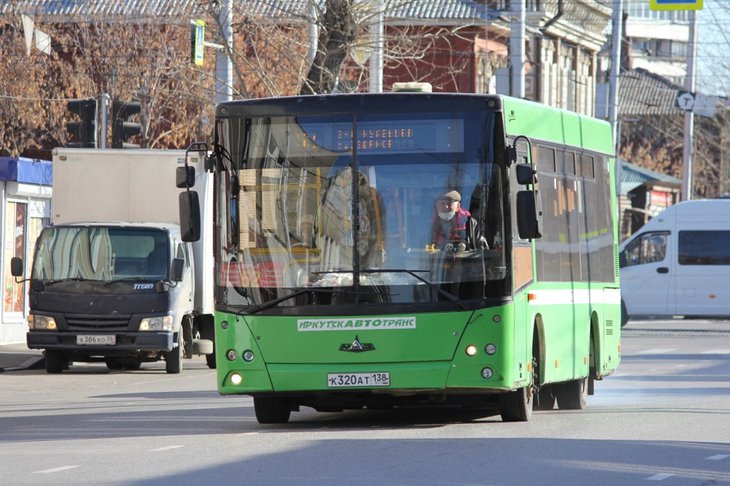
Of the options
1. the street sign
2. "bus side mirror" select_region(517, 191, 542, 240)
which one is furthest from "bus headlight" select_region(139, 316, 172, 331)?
the street sign

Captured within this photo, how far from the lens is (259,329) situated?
14.5 m

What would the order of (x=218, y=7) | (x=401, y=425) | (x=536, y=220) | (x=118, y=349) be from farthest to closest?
(x=218, y=7)
(x=118, y=349)
(x=401, y=425)
(x=536, y=220)

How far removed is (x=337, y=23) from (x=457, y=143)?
47.3 feet

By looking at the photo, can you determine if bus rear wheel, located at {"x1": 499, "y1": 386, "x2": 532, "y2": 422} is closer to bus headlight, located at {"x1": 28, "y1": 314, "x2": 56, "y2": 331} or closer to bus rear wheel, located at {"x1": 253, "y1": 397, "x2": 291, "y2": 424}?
bus rear wheel, located at {"x1": 253, "y1": 397, "x2": 291, "y2": 424}

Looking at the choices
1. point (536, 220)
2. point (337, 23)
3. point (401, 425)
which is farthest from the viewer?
point (337, 23)

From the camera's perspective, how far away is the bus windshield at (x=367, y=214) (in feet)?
47.0

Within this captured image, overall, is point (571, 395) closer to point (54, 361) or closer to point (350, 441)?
point (350, 441)

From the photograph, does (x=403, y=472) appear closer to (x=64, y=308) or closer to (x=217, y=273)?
(x=217, y=273)

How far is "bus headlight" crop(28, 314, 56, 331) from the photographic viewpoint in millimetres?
23500

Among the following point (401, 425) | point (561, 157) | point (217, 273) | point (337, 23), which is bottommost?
point (401, 425)

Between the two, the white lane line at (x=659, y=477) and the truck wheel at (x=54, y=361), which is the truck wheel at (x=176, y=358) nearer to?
the truck wheel at (x=54, y=361)

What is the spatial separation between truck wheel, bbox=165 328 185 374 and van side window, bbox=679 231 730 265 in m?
17.7

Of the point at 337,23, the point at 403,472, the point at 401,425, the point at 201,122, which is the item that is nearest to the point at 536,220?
the point at 401,425

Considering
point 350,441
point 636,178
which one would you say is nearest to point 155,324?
point 350,441
